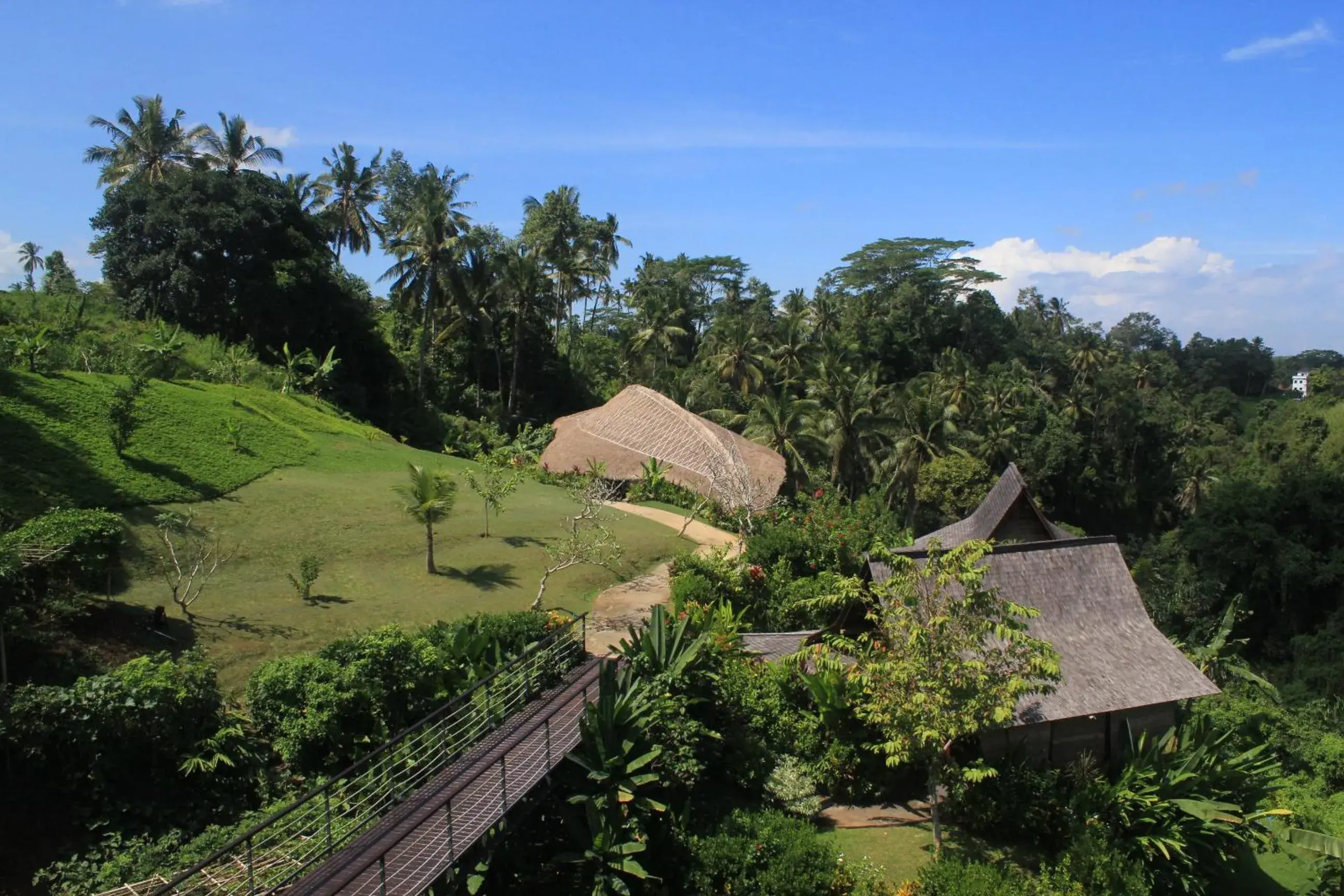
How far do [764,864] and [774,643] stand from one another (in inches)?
260

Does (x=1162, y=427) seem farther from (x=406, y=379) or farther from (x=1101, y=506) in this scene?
(x=406, y=379)

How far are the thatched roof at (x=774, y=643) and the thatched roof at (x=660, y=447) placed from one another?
11.2 meters

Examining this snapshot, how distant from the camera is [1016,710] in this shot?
50.0ft

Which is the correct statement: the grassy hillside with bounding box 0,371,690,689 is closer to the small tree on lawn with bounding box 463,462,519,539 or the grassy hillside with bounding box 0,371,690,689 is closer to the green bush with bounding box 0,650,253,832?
the small tree on lawn with bounding box 463,462,519,539

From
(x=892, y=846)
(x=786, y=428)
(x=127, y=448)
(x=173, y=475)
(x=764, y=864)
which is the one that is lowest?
(x=892, y=846)

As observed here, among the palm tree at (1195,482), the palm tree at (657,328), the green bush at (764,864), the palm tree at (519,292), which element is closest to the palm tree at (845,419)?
the palm tree at (657,328)

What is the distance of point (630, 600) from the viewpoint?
2217cm

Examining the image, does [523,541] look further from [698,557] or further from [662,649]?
[662,649]

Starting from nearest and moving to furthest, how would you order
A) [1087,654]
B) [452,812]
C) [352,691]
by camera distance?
[452,812] → [352,691] → [1087,654]

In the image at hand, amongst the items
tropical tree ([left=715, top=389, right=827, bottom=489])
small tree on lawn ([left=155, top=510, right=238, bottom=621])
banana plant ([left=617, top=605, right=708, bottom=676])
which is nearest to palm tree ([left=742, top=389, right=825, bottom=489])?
tropical tree ([left=715, top=389, right=827, bottom=489])

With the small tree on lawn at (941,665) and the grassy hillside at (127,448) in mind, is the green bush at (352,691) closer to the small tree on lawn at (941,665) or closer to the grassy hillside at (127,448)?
the small tree on lawn at (941,665)

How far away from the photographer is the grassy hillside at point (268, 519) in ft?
58.5

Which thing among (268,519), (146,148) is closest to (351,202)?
(146,148)

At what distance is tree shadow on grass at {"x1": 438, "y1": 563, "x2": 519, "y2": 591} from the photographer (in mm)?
21453
